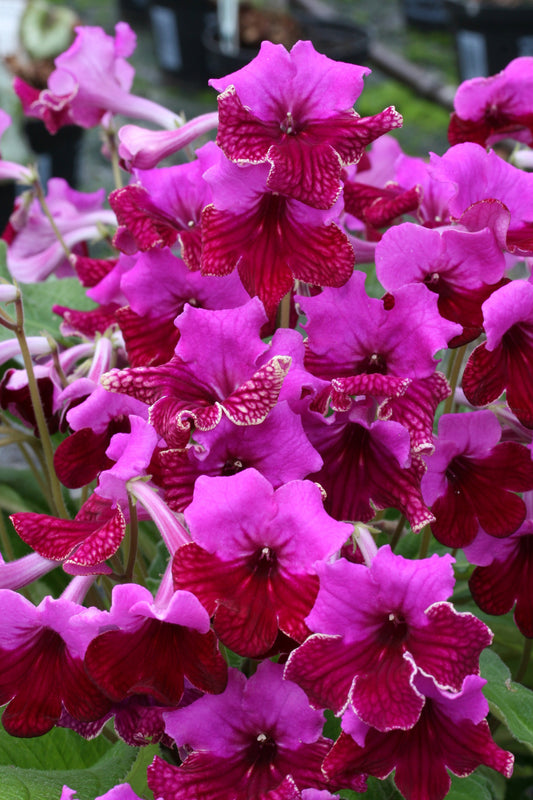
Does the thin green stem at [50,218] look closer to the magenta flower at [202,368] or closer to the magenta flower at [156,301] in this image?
the magenta flower at [156,301]

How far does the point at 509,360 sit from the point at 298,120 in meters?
0.23

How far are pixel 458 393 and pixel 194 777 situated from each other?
408 millimetres

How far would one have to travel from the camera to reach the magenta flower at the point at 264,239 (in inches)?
28.2

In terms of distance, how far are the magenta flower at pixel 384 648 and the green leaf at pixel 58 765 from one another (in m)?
0.27

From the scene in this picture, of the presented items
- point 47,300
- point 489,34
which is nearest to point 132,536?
point 47,300

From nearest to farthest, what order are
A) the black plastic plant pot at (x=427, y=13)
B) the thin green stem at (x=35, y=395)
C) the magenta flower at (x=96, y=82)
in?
the thin green stem at (x=35, y=395) < the magenta flower at (x=96, y=82) < the black plastic plant pot at (x=427, y=13)

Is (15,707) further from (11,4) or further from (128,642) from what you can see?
(11,4)

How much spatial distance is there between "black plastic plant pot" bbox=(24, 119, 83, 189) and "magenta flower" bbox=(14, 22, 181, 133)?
272 cm

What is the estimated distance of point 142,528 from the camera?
46.8 inches

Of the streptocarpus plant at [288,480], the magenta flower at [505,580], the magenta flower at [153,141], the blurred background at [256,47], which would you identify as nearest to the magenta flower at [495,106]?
the streptocarpus plant at [288,480]

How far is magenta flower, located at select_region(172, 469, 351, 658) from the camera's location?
0.63 metres

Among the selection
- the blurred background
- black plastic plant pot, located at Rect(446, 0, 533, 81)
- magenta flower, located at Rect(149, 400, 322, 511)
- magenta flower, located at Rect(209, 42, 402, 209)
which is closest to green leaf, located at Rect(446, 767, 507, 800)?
magenta flower, located at Rect(149, 400, 322, 511)

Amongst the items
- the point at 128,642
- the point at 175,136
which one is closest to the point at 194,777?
the point at 128,642

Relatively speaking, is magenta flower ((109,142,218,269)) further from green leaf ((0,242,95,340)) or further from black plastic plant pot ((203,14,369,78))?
black plastic plant pot ((203,14,369,78))
